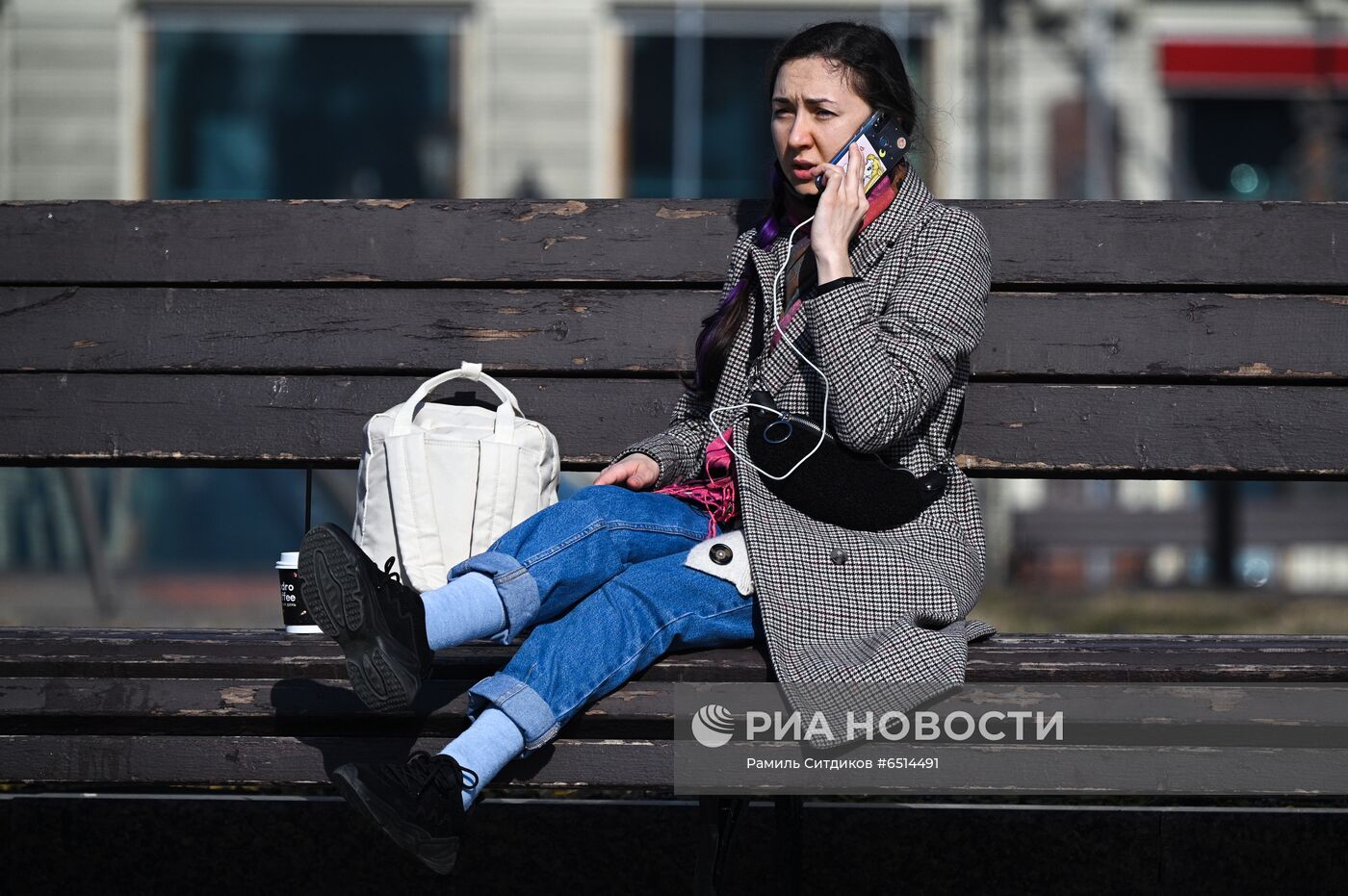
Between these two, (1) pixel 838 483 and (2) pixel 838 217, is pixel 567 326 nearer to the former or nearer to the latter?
(2) pixel 838 217

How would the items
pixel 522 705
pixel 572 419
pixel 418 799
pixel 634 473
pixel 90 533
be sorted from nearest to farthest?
1. pixel 418 799
2. pixel 522 705
3. pixel 634 473
4. pixel 572 419
5. pixel 90 533

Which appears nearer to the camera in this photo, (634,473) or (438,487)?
(438,487)

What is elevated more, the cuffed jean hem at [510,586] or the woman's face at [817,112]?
the woman's face at [817,112]

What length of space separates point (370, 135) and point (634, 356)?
7167 mm

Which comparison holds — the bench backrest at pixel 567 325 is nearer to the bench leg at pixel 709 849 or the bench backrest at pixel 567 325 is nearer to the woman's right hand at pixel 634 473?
the woman's right hand at pixel 634 473

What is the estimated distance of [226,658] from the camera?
2.63 meters

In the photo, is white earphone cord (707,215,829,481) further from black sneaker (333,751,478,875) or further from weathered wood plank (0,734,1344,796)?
black sneaker (333,751,478,875)

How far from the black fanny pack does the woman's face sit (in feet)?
1.90

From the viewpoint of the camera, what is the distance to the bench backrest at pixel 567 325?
3.34 m

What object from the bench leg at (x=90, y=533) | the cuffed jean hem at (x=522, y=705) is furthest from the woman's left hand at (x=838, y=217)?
the bench leg at (x=90, y=533)

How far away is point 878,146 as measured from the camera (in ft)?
10.1

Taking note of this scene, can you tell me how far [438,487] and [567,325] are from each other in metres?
0.65

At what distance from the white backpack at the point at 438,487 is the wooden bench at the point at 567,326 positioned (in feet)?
1.39

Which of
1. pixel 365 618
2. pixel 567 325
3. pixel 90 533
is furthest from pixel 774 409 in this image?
pixel 90 533
